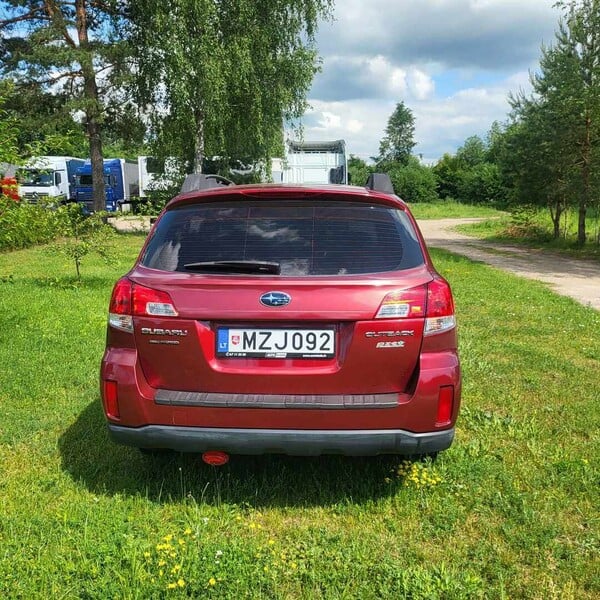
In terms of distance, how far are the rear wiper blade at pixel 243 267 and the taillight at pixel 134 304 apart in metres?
0.25

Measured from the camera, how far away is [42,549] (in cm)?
270

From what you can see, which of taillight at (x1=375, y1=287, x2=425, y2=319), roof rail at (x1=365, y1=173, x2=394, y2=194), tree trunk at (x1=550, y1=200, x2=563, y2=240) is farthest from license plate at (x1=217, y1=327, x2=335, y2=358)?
tree trunk at (x1=550, y1=200, x2=563, y2=240)

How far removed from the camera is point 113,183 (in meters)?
34.9

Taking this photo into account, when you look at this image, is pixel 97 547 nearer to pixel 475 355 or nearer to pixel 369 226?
pixel 369 226

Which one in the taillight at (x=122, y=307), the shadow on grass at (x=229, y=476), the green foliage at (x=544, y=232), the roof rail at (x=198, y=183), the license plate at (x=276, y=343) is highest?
the roof rail at (x=198, y=183)

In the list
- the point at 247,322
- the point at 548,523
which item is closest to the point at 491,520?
the point at 548,523

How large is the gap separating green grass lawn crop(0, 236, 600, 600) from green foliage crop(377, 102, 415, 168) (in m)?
100

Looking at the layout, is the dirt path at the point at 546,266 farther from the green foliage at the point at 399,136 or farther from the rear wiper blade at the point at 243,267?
the green foliage at the point at 399,136

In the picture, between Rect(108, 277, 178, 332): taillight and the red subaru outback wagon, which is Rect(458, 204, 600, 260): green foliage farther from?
Rect(108, 277, 178, 332): taillight

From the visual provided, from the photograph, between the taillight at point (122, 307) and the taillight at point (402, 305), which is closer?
the taillight at point (402, 305)

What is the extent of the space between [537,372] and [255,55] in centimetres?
1783

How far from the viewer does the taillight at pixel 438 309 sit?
113 inches

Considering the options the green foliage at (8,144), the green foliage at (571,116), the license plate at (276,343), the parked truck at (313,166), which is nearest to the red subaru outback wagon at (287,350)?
the license plate at (276,343)

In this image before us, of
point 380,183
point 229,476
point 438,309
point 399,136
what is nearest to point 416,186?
point 399,136
